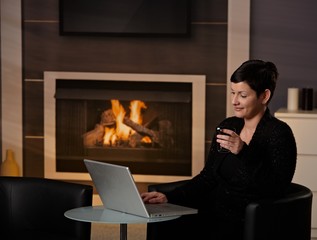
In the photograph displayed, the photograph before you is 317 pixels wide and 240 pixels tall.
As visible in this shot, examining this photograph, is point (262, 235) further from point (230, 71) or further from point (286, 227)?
point (230, 71)

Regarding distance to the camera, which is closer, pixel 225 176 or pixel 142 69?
pixel 225 176

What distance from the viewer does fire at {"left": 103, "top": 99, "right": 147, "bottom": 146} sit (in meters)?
6.29

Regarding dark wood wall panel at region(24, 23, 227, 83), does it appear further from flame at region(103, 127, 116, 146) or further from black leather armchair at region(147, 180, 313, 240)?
black leather armchair at region(147, 180, 313, 240)

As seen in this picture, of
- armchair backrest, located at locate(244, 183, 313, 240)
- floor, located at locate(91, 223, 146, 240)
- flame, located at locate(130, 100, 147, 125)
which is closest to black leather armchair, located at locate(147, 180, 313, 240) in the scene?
armchair backrest, located at locate(244, 183, 313, 240)

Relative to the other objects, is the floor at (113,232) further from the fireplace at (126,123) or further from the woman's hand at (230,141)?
the woman's hand at (230,141)

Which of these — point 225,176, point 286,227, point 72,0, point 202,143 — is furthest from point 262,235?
point 72,0

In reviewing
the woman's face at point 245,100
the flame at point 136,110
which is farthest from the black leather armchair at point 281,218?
the flame at point 136,110

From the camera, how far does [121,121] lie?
631 centimetres

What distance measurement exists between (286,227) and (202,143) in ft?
8.71

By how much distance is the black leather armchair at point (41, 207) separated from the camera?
13.0 ft

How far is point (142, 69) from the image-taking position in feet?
20.5

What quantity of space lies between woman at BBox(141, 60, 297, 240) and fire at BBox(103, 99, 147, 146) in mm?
2402

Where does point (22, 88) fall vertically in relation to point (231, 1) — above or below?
below

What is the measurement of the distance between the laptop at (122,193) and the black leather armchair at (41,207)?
421 mm
